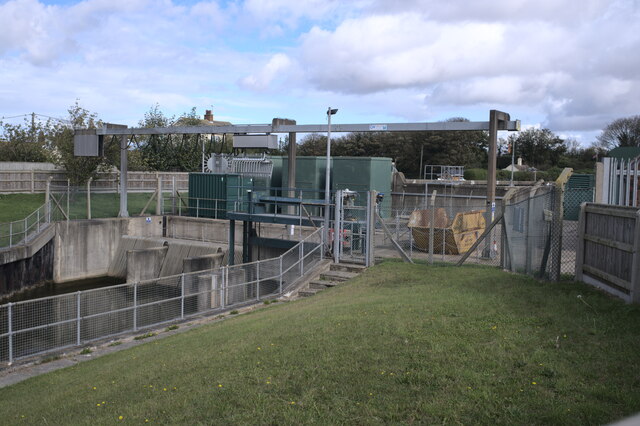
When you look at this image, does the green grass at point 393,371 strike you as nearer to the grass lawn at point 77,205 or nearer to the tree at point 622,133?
the grass lawn at point 77,205

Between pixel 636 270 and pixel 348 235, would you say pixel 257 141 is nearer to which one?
pixel 348 235

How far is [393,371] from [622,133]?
78502mm

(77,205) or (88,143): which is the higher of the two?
(88,143)

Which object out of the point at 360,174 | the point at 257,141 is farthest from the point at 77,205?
the point at 360,174

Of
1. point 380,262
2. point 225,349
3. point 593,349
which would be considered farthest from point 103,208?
point 593,349

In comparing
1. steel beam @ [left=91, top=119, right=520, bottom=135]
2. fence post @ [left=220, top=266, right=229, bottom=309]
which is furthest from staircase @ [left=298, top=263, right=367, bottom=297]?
steel beam @ [left=91, top=119, right=520, bottom=135]

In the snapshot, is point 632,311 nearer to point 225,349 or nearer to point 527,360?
point 527,360

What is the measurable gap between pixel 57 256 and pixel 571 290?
25179 millimetres

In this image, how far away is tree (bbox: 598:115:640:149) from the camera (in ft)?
238

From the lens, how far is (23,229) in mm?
27094

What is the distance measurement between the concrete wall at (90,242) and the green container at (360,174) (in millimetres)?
9822

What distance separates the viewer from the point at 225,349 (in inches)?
354

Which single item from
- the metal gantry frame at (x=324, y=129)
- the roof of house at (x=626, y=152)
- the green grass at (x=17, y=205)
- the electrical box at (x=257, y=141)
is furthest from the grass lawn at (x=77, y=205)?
the roof of house at (x=626, y=152)

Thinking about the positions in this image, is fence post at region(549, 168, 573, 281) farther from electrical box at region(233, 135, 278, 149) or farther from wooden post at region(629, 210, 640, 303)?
electrical box at region(233, 135, 278, 149)
